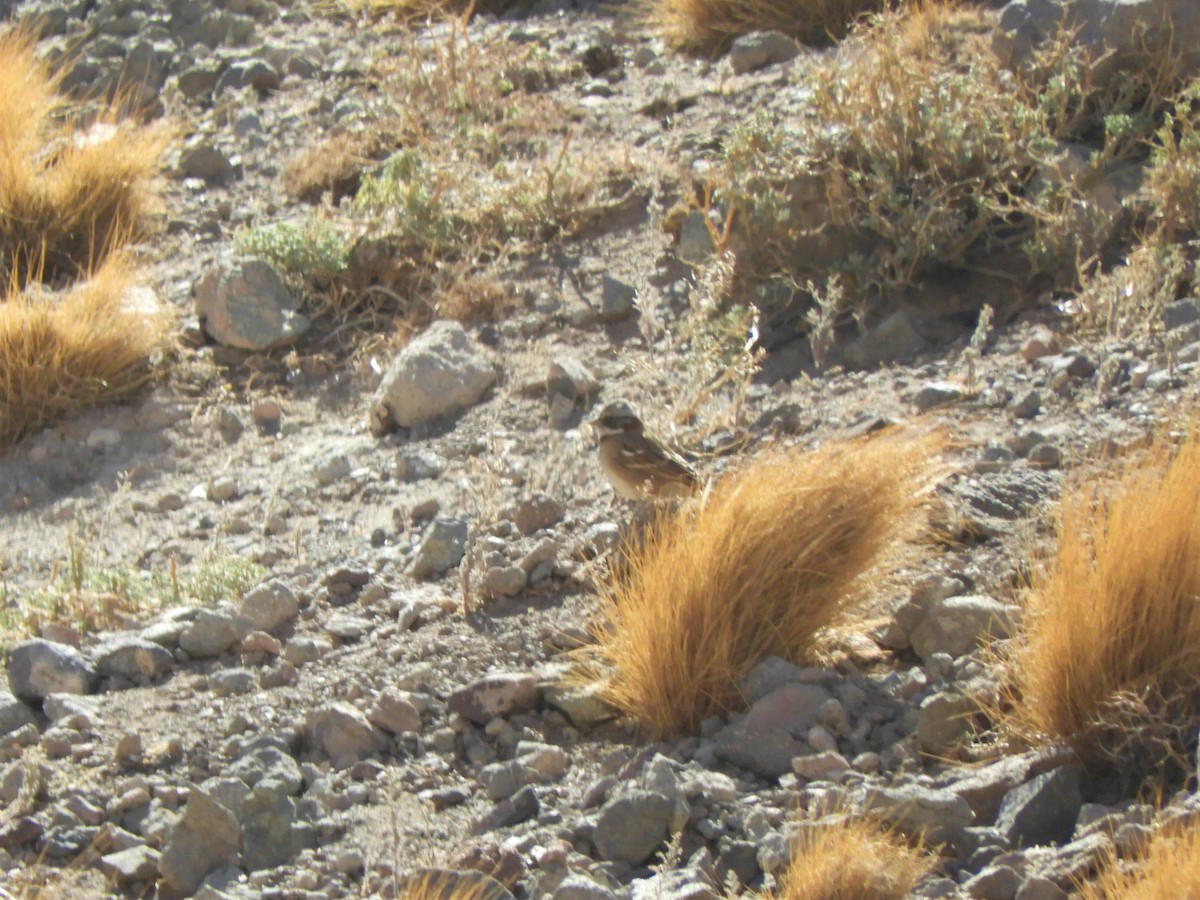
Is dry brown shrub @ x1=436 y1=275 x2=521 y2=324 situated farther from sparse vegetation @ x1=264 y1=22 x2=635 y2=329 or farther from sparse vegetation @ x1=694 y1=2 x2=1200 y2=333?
sparse vegetation @ x1=694 y1=2 x2=1200 y2=333

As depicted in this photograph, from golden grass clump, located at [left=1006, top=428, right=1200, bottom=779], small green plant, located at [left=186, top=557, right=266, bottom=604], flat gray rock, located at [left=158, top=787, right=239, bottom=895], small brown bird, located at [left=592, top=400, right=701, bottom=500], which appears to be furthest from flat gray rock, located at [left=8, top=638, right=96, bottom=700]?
golden grass clump, located at [left=1006, top=428, right=1200, bottom=779]

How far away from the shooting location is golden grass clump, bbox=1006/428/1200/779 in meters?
3.21

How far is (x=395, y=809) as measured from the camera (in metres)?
3.51

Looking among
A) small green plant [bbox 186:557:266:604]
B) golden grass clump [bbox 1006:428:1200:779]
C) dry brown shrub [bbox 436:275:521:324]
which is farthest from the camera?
dry brown shrub [bbox 436:275:521:324]

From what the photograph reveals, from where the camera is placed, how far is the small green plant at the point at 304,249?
6.58 m

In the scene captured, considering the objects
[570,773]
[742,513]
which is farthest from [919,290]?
[570,773]

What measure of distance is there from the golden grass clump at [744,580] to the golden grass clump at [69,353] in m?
3.19

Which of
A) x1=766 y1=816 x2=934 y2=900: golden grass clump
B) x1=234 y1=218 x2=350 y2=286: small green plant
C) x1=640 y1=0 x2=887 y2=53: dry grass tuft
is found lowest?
x1=766 y1=816 x2=934 y2=900: golden grass clump

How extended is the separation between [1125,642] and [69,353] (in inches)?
176

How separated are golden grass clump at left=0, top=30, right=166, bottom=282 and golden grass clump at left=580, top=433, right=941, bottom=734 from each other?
4.01 m

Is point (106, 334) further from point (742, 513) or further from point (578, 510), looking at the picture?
point (742, 513)

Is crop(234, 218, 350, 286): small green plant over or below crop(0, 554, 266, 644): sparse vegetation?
over

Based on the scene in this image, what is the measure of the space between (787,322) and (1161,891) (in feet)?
11.7

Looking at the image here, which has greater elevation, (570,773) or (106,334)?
(106,334)
